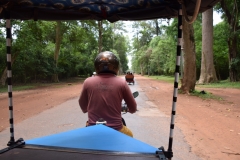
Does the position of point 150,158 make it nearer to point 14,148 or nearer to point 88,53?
point 14,148

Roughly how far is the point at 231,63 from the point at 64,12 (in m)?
26.3

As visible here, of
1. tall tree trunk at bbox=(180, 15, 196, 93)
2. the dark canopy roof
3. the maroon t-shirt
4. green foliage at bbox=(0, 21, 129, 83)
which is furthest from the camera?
green foliage at bbox=(0, 21, 129, 83)

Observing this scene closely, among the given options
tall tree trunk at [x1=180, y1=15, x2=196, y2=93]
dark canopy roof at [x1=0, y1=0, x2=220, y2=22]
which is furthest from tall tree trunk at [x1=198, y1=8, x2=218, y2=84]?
dark canopy roof at [x1=0, y1=0, x2=220, y2=22]

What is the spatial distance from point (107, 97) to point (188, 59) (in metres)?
12.7

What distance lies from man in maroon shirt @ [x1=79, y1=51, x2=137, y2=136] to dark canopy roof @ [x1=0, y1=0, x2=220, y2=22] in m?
1.20

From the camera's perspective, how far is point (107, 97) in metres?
2.65

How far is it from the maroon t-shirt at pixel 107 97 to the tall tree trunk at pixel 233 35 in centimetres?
2497

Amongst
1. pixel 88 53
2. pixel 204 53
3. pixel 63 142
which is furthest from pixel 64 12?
pixel 88 53

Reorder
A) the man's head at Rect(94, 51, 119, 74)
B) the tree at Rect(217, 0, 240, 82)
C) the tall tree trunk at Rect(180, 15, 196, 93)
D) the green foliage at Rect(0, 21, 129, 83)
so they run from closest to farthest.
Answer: the man's head at Rect(94, 51, 119, 74) → the tall tree trunk at Rect(180, 15, 196, 93) → the green foliage at Rect(0, 21, 129, 83) → the tree at Rect(217, 0, 240, 82)

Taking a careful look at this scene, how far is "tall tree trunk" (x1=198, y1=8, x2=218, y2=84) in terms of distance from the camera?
2469 centimetres

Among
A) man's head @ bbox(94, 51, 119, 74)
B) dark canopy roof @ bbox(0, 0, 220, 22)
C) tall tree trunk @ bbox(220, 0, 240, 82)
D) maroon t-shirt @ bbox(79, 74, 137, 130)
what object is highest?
tall tree trunk @ bbox(220, 0, 240, 82)

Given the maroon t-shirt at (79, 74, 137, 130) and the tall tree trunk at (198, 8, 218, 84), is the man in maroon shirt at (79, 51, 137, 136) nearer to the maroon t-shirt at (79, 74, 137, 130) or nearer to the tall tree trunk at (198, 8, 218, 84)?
the maroon t-shirt at (79, 74, 137, 130)

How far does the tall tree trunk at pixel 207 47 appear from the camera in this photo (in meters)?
24.7

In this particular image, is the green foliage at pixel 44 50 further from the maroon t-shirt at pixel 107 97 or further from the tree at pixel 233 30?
the tree at pixel 233 30
